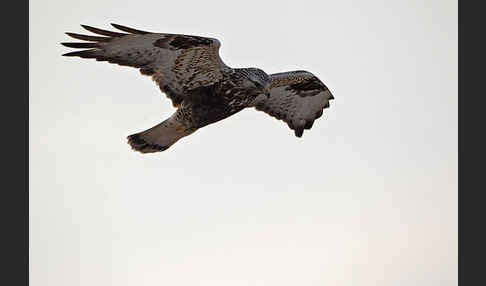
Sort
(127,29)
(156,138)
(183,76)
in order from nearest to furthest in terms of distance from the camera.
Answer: (127,29), (183,76), (156,138)

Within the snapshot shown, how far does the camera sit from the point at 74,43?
7.46m

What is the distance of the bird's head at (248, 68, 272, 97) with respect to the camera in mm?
7938

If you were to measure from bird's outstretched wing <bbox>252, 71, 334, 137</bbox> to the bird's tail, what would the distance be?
3.80 feet

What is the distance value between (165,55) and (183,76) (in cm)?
36

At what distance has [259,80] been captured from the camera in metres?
7.98

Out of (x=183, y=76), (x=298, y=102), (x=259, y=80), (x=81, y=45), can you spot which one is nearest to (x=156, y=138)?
(x=183, y=76)

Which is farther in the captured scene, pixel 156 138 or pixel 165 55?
pixel 156 138

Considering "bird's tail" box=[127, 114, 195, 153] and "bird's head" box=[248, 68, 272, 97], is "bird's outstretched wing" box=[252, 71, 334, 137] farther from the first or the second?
"bird's tail" box=[127, 114, 195, 153]

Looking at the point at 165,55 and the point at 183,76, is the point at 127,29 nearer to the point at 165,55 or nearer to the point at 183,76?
the point at 165,55

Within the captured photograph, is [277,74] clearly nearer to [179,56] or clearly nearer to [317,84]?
[317,84]

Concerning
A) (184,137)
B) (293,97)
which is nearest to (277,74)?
(293,97)

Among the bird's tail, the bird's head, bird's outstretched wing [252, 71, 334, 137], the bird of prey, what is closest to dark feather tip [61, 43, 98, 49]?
the bird of prey

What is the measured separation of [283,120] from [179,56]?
2.06m

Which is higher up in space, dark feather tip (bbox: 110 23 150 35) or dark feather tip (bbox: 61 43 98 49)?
dark feather tip (bbox: 110 23 150 35)
